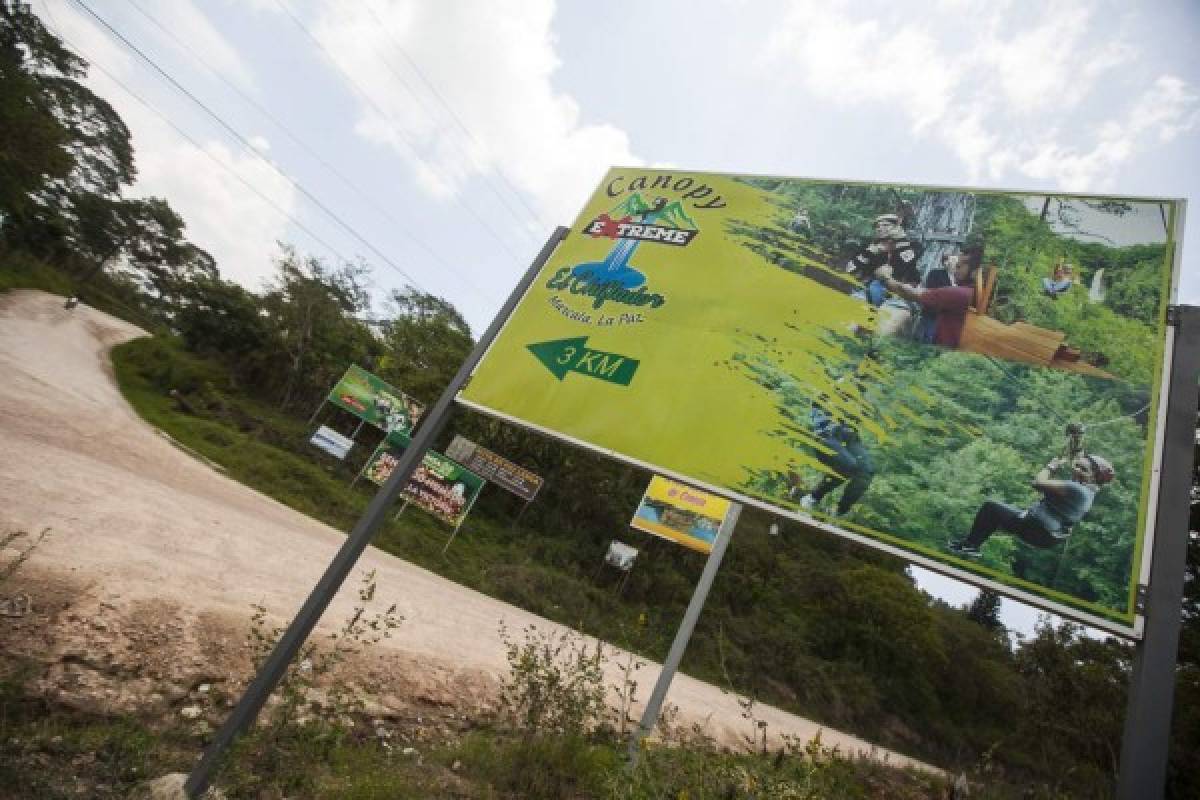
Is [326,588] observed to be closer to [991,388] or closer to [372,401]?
[991,388]

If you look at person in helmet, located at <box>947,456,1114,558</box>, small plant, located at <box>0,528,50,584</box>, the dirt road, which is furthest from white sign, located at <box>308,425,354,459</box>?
person in helmet, located at <box>947,456,1114,558</box>

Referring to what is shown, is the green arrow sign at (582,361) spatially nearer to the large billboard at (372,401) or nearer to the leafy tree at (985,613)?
the large billboard at (372,401)

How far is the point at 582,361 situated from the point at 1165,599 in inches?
97.0

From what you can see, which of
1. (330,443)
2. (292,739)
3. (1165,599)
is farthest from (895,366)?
(330,443)

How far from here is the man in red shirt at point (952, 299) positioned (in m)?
2.41

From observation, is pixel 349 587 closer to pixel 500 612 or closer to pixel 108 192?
pixel 500 612

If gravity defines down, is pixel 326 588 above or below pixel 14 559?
above

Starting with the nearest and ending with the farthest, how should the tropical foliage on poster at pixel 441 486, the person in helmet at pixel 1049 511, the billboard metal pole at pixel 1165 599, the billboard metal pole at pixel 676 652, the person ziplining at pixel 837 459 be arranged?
1. the billboard metal pole at pixel 1165 599
2. the person in helmet at pixel 1049 511
3. the person ziplining at pixel 837 459
4. the billboard metal pole at pixel 676 652
5. the tropical foliage on poster at pixel 441 486

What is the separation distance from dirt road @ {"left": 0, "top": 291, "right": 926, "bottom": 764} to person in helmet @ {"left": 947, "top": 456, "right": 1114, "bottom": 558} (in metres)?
4.68

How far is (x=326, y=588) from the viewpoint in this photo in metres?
2.77

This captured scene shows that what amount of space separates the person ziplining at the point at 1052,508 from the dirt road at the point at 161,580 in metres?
4.68

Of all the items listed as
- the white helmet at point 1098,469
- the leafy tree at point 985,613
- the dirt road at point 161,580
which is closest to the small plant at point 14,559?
the dirt road at point 161,580

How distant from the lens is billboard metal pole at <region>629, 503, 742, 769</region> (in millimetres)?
3186

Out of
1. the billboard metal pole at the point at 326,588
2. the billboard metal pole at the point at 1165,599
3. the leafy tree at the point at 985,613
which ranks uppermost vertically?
the leafy tree at the point at 985,613
